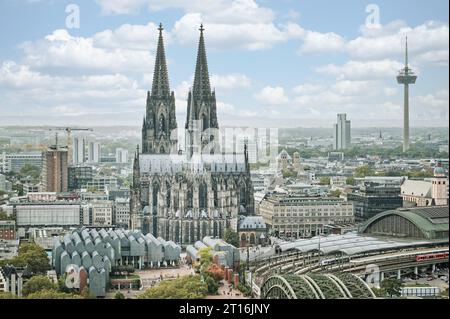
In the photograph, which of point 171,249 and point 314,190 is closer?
point 171,249

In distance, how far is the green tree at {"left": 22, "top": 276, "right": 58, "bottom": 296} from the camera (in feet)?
37.4

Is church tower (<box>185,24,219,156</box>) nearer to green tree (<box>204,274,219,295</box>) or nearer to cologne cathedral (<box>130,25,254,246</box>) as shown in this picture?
cologne cathedral (<box>130,25,254,246</box>)

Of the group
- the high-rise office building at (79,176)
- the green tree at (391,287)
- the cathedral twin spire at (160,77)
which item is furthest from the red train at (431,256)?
the high-rise office building at (79,176)

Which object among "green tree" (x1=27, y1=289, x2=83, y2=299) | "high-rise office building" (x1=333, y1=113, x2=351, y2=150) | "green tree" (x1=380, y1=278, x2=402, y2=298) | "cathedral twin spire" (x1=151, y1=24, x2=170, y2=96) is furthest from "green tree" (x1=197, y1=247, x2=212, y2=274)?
"cathedral twin spire" (x1=151, y1=24, x2=170, y2=96)

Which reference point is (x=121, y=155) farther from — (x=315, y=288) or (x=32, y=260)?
(x=315, y=288)

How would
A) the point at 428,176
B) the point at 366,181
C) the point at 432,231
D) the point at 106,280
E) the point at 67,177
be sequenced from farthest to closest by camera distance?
the point at 67,177 → the point at 366,181 → the point at 428,176 → the point at 432,231 → the point at 106,280

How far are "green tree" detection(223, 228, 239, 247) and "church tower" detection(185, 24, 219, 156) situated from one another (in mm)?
1721

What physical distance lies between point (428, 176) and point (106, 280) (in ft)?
22.1

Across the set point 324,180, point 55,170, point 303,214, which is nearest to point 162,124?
point 303,214

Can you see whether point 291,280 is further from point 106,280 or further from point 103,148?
→ point 103,148

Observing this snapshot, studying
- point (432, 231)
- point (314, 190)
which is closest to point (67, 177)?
point (314, 190)

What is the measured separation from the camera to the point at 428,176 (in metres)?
16.5

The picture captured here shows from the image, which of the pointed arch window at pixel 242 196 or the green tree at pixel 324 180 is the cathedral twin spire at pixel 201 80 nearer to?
the pointed arch window at pixel 242 196
